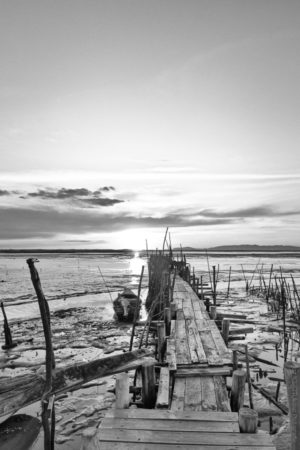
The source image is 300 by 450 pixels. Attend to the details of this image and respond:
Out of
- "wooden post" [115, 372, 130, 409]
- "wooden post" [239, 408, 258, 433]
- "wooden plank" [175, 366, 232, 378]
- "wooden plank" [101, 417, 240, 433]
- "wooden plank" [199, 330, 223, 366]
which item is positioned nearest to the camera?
"wooden post" [239, 408, 258, 433]

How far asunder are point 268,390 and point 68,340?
8.11 meters

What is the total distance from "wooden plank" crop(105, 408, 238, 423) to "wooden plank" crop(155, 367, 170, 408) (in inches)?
9.6

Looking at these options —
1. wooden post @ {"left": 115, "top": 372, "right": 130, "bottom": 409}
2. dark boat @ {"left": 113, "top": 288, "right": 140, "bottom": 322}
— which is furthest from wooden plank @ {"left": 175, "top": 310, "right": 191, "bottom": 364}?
dark boat @ {"left": 113, "top": 288, "right": 140, "bottom": 322}

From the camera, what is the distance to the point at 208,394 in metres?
6.32

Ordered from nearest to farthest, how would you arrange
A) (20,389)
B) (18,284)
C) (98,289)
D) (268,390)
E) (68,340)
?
(20,389)
(268,390)
(68,340)
(98,289)
(18,284)

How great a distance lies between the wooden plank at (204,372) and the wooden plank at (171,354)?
0.15 meters

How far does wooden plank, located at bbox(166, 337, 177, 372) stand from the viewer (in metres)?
7.35

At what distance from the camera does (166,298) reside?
14109 mm

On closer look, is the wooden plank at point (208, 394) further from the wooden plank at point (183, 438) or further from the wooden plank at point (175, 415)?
the wooden plank at point (183, 438)

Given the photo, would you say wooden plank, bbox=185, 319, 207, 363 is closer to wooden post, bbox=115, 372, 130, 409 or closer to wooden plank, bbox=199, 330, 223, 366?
wooden plank, bbox=199, 330, 223, 366

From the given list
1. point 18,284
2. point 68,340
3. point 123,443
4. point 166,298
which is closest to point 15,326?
point 68,340

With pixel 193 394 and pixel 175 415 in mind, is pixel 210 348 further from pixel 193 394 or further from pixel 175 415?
pixel 175 415

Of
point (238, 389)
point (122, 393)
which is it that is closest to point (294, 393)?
point (238, 389)

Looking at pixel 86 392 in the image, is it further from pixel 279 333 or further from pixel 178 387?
pixel 279 333
